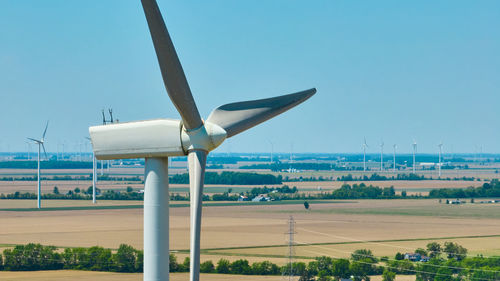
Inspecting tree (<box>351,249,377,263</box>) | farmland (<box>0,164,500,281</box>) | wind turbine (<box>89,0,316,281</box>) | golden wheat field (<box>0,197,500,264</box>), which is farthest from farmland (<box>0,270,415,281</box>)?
wind turbine (<box>89,0,316,281</box>)

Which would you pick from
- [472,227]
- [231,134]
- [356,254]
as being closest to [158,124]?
[231,134]

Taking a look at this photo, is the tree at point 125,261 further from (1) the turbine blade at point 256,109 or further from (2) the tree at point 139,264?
(1) the turbine blade at point 256,109

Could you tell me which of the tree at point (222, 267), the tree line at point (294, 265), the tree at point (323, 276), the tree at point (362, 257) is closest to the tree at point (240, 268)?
the tree line at point (294, 265)

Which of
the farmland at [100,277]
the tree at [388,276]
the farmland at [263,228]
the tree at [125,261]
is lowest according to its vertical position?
the farmland at [100,277]

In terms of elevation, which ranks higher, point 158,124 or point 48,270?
point 158,124

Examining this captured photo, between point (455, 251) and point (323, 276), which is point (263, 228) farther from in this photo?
point (323, 276)

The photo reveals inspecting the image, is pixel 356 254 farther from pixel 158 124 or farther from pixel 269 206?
pixel 269 206
